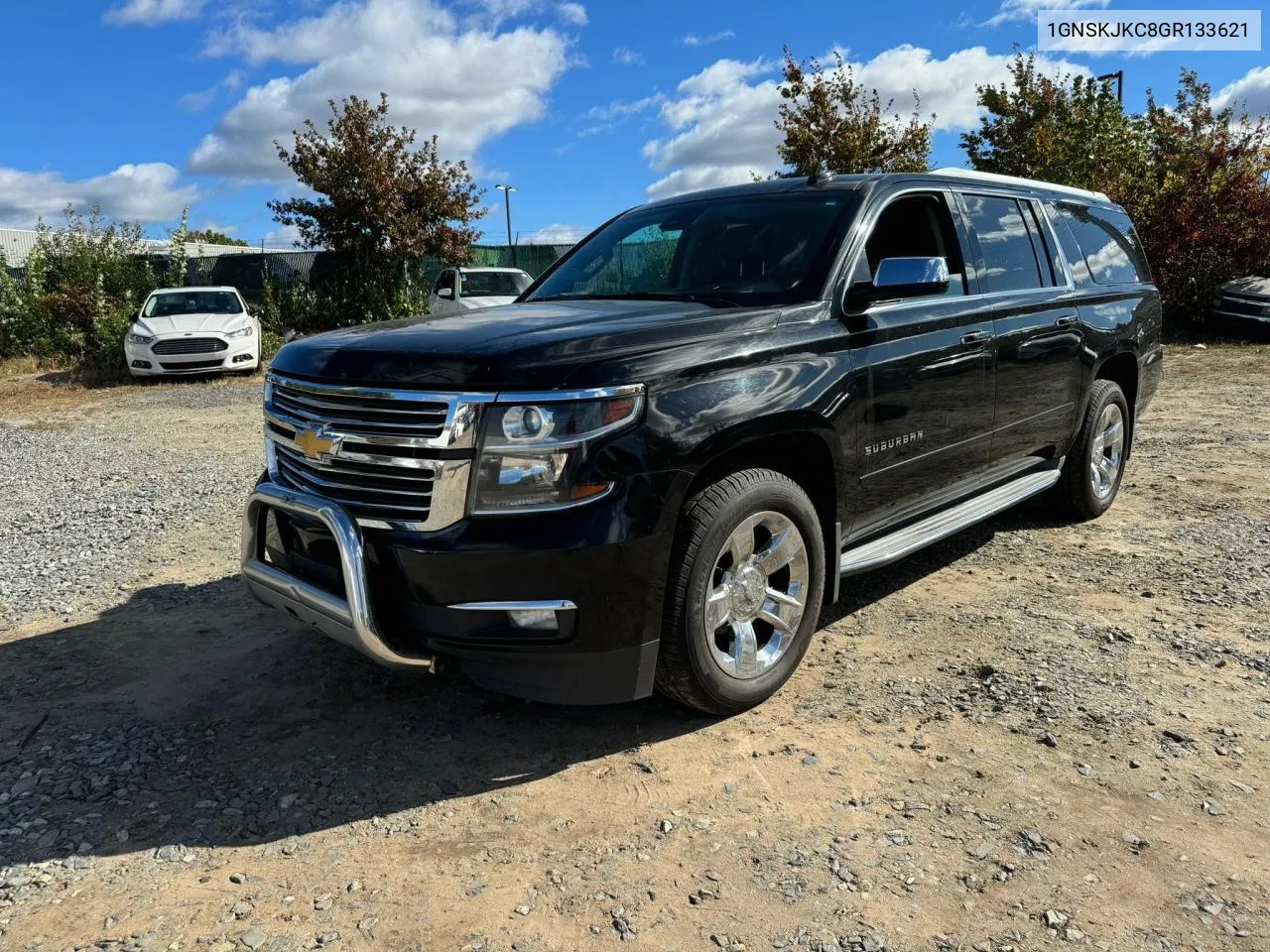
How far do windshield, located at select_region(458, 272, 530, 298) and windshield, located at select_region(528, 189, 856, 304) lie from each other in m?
13.2

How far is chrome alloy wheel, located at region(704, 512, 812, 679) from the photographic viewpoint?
3295 mm

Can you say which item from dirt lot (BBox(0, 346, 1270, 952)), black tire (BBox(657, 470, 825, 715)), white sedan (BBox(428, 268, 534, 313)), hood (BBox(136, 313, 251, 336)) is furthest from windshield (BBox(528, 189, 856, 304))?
white sedan (BBox(428, 268, 534, 313))

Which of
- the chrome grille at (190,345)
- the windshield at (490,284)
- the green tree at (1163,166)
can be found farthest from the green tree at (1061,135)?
the chrome grille at (190,345)

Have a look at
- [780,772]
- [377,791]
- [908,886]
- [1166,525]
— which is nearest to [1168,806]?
[908,886]

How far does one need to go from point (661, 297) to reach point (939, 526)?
1.62 meters

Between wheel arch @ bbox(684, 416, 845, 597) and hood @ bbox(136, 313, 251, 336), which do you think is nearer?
wheel arch @ bbox(684, 416, 845, 597)

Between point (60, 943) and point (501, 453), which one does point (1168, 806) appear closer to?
point (501, 453)

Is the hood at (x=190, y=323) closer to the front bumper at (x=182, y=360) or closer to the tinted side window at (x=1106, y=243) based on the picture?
the front bumper at (x=182, y=360)

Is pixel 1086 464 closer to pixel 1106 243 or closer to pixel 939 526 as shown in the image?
pixel 1106 243

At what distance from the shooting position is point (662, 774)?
3.16 metres

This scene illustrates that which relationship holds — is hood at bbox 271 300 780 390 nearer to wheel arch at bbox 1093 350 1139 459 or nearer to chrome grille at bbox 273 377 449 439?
chrome grille at bbox 273 377 449 439

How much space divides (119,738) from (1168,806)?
3.49 m

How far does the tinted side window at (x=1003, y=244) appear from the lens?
471cm

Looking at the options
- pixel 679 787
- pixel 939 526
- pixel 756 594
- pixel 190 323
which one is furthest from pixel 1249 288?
pixel 190 323
